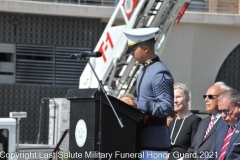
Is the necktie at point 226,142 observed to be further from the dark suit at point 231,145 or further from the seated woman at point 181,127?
the seated woman at point 181,127

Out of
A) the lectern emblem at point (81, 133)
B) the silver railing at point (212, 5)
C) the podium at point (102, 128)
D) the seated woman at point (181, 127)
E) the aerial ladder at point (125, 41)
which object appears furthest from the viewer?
the silver railing at point (212, 5)

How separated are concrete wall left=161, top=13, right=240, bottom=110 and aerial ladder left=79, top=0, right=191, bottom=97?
5205 millimetres

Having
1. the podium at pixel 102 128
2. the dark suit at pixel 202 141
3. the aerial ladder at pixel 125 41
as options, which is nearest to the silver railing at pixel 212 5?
the aerial ladder at pixel 125 41

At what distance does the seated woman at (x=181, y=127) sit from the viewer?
6723mm

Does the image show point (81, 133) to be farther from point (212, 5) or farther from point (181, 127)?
point (212, 5)

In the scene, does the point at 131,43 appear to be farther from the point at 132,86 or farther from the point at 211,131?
the point at 132,86

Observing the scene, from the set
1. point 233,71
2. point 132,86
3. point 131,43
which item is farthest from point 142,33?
point 233,71

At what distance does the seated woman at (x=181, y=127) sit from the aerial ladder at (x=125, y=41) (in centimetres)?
480

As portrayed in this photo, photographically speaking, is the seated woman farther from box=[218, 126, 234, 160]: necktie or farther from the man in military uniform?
the man in military uniform

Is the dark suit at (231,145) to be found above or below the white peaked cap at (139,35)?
below

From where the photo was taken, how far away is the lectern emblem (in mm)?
5059

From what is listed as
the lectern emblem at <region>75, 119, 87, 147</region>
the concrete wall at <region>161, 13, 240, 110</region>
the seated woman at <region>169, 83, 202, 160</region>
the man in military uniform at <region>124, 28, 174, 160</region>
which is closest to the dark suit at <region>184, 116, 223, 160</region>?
the seated woman at <region>169, 83, 202, 160</region>

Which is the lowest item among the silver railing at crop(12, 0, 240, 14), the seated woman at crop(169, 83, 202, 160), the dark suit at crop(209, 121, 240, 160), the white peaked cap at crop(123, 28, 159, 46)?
the dark suit at crop(209, 121, 240, 160)

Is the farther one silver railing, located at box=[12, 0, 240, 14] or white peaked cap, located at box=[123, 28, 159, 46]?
silver railing, located at box=[12, 0, 240, 14]
